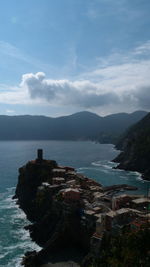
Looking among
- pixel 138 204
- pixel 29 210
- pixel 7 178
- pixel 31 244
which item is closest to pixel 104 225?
pixel 138 204

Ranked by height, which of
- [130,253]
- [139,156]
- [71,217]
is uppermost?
[139,156]

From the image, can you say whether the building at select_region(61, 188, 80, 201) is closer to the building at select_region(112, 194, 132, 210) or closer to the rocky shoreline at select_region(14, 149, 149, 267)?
the rocky shoreline at select_region(14, 149, 149, 267)

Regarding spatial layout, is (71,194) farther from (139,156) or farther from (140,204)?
(139,156)

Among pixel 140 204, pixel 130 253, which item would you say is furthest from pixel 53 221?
pixel 130 253

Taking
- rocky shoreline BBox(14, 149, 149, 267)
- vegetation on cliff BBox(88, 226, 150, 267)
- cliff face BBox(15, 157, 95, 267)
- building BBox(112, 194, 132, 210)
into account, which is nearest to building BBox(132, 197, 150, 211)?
rocky shoreline BBox(14, 149, 149, 267)

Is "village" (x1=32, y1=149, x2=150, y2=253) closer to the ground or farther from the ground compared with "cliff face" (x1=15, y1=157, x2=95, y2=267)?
farther from the ground

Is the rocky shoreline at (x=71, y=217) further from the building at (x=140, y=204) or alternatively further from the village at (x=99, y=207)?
the building at (x=140, y=204)

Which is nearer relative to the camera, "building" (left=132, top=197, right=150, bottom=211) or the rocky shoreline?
the rocky shoreline
